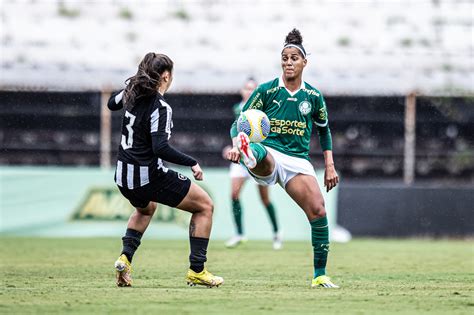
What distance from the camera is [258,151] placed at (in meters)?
8.06

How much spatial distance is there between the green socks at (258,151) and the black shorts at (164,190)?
0.67 meters

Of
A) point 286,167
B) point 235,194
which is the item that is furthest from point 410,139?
point 286,167

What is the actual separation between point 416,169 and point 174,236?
→ 5907mm

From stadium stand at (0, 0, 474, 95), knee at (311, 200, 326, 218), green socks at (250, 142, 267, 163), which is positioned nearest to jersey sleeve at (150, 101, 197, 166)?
green socks at (250, 142, 267, 163)

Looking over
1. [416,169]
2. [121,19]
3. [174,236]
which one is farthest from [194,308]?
[121,19]

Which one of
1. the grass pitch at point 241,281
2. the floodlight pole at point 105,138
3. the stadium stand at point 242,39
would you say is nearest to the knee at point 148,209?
the grass pitch at point 241,281

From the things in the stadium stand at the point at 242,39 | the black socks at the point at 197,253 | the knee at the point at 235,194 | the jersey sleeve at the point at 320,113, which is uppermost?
the stadium stand at the point at 242,39

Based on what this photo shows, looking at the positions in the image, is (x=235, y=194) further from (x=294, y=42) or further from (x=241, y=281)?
(x=294, y=42)

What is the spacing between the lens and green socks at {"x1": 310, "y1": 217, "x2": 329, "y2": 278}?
8109mm

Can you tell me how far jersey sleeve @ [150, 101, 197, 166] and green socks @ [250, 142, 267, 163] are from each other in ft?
2.43

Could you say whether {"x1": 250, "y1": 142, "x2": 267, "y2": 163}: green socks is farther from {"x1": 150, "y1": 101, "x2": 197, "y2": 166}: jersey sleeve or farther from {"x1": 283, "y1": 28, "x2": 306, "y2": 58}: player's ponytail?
{"x1": 283, "y1": 28, "x2": 306, "y2": 58}: player's ponytail

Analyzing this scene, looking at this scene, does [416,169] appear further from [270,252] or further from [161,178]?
[161,178]

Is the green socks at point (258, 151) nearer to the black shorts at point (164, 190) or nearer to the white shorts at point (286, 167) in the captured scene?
the white shorts at point (286, 167)

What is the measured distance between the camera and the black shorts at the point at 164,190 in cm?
766
